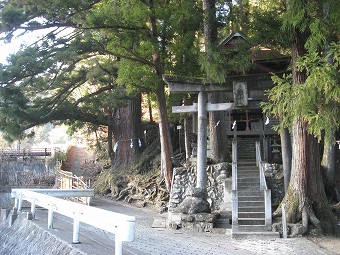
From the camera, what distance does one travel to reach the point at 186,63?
1822 cm

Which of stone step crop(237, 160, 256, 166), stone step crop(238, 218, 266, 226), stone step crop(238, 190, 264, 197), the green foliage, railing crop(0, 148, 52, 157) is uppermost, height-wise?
the green foliage

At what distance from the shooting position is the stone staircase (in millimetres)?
11781

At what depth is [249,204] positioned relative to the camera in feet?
44.4

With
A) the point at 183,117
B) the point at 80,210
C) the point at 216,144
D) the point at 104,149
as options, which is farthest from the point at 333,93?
the point at 104,149

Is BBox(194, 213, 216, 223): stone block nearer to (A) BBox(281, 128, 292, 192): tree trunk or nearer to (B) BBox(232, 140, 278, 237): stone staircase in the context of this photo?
(B) BBox(232, 140, 278, 237): stone staircase

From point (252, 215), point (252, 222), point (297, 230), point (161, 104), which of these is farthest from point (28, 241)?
point (161, 104)

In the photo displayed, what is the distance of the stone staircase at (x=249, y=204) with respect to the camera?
464 inches

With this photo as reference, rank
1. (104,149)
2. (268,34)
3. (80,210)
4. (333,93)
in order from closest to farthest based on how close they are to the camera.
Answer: (80,210) < (333,93) < (268,34) < (104,149)

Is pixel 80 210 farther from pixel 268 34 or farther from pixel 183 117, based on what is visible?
pixel 183 117

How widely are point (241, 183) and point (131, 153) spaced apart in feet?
40.9

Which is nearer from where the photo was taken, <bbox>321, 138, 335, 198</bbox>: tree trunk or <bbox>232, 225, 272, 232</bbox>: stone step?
<bbox>232, 225, 272, 232</bbox>: stone step

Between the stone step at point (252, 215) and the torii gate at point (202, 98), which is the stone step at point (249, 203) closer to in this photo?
the stone step at point (252, 215)

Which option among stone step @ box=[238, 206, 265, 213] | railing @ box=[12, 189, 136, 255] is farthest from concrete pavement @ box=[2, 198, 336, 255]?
stone step @ box=[238, 206, 265, 213]

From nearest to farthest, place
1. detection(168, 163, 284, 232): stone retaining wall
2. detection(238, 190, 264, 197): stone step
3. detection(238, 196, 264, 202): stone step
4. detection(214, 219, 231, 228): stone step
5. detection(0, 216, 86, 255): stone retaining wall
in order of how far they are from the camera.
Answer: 1. detection(0, 216, 86, 255): stone retaining wall
2. detection(214, 219, 231, 228): stone step
3. detection(238, 196, 264, 202): stone step
4. detection(238, 190, 264, 197): stone step
5. detection(168, 163, 284, 232): stone retaining wall
